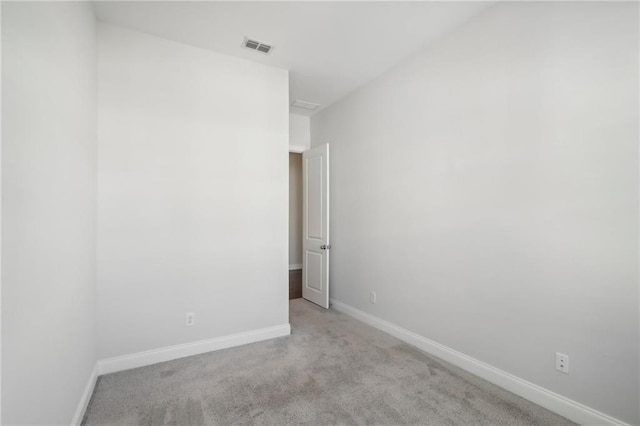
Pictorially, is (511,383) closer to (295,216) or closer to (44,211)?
(44,211)

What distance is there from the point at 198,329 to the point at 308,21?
284cm

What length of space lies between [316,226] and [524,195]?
2.57 metres

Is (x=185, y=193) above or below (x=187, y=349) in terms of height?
above

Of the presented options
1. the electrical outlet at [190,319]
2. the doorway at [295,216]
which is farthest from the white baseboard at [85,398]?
the doorway at [295,216]

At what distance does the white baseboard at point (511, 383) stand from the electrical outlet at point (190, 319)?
1.95 metres

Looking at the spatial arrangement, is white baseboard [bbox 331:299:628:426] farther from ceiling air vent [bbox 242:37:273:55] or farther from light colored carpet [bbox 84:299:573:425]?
ceiling air vent [bbox 242:37:273:55]

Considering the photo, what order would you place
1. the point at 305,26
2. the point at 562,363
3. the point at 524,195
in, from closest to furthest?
the point at 562,363, the point at 524,195, the point at 305,26

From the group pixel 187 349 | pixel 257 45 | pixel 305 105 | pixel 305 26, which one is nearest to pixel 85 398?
pixel 187 349

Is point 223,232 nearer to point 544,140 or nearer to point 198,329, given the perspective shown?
point 198,329

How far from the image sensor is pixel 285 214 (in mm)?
3229

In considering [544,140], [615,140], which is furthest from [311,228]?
[615,140]

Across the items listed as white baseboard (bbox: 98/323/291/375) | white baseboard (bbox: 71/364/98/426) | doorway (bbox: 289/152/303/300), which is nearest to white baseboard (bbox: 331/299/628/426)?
white baseboard (bbox: 98/323/291/375)

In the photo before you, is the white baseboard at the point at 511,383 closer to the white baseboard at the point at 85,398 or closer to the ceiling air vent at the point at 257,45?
the white baseboard at the point at 85,398

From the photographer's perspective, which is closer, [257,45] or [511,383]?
[511,383]
